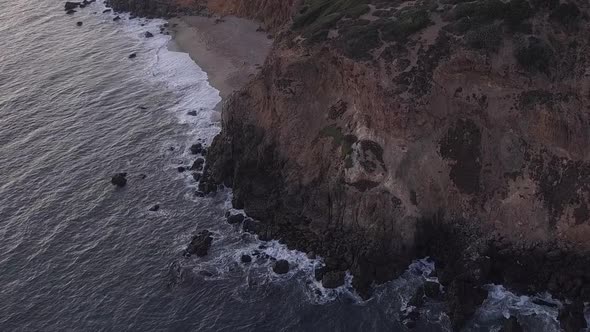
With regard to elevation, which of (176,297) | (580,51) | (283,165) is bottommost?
(176,297)

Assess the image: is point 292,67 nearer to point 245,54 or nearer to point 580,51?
point 580,51

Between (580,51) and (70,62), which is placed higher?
(580,51)

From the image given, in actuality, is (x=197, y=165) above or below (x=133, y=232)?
above

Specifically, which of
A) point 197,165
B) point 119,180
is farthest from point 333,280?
point 119,180

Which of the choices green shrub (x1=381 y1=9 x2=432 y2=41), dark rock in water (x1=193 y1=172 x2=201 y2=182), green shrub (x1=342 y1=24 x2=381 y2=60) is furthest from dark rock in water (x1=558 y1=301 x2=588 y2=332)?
dark rock in water (x1=193 y1=172 x2=201 y2=182)

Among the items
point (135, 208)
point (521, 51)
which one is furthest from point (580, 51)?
point (135, 208)

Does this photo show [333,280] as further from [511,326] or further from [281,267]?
[511,326]
